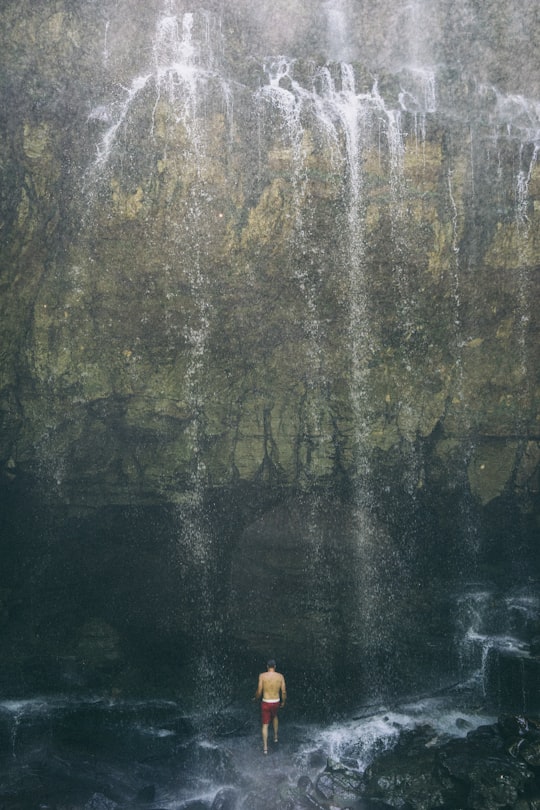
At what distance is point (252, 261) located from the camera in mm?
9719

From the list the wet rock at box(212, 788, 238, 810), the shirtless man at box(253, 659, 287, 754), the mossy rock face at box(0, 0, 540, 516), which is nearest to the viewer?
the wet rock at box(212, 788, 238, 810)

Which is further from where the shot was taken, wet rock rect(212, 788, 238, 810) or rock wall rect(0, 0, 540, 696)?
rock wall rect(0, 0, 540, 696)

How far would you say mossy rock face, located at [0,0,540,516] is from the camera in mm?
9211

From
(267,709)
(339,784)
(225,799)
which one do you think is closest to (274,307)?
(267,709)

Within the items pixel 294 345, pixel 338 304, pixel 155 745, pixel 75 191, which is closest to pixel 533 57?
pixel 338 304

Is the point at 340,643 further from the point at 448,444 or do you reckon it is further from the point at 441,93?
Result: the point at 441,93

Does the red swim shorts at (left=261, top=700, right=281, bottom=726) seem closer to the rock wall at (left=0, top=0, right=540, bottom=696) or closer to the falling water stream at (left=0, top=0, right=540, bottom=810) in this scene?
the falling water stream at (left=0, top=0, right=540, bottom=810)

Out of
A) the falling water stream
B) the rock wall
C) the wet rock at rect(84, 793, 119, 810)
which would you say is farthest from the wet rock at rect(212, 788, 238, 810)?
the rock wall

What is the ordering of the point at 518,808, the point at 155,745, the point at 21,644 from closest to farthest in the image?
the point at 518,808
the point at 155,745
the point at 21,644

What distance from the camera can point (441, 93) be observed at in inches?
373

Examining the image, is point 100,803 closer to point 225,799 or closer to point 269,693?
point 225,799

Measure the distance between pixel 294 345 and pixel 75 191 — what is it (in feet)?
11.8

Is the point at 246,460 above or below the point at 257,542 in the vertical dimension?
above

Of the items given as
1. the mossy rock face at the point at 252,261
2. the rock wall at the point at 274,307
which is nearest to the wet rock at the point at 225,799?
the rock wall at the point at 274,307
